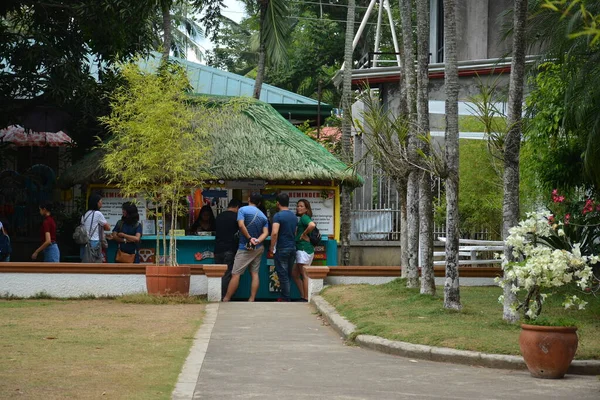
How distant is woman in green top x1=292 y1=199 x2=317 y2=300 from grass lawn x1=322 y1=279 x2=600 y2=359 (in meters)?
1.54

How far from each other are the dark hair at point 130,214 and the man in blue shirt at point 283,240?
2.73m

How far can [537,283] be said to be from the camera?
10281 millimetres

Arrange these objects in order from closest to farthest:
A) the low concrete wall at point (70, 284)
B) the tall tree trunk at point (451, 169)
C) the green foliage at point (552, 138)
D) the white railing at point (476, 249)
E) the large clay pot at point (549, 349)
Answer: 1. the large clay pot at point (549, 349)
2. the tall tree trunk at point (451, 169)
3. the green foliage at point (552, 138)
4. the low concrete wall at point (70, 284)
5. the white railing at point (476, 249)

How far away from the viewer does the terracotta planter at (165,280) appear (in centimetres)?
1716

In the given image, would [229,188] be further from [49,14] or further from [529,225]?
[529,225]

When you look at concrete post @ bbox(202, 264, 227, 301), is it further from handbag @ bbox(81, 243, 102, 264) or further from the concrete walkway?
the concrete walkway

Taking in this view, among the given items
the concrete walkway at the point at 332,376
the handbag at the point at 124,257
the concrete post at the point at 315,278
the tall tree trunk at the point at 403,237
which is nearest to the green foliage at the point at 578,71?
the tall tree trunk at the point at 403,237

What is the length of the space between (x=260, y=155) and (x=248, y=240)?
11.0 ft

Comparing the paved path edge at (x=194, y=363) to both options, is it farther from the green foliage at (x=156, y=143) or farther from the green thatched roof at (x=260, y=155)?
the green thatched roof at (x=260, y=155)

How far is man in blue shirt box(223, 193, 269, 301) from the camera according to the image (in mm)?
18156

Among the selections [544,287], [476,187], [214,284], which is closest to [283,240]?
[214,284]

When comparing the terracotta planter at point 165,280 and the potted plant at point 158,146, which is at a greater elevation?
the potted plant at point 158,146

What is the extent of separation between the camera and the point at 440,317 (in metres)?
13.2

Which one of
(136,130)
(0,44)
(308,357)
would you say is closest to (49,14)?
(0,44)
